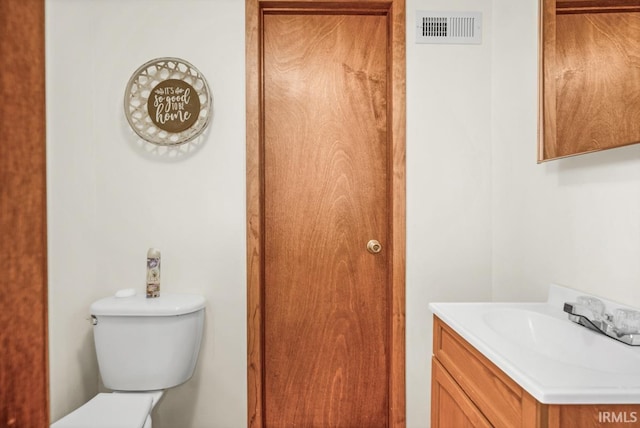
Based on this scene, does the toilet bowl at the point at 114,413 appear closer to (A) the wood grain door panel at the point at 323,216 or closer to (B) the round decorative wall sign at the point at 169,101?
(A) the wood grain door panel at the point at 323,216

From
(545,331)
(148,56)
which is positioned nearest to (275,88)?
(148,56)

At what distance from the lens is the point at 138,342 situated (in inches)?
57.4

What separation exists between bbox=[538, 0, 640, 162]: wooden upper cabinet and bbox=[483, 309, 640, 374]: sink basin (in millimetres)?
531

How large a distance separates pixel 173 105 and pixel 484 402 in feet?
5.33

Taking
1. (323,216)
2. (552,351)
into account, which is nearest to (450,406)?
(552,351)

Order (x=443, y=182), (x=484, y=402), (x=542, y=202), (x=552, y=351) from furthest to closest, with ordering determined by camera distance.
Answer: (x=443, y=182)
(x=542, y=202)
(x=552, y=351)
(x=484, y=402)

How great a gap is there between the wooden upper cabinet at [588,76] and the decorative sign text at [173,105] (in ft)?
4.69

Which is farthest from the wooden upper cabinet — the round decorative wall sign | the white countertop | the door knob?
the round decorative wall sign

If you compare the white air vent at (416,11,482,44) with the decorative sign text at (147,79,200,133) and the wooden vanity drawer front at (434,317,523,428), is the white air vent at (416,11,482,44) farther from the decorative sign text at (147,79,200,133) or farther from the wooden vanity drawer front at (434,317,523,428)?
the wooden vanity drawer front at (434,317,523,428)

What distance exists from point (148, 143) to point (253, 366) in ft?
3.76

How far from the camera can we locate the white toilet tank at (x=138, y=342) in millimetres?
1458

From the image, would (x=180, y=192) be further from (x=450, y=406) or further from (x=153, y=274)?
(x=450, y=406)

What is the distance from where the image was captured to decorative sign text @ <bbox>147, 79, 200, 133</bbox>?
5.34ft

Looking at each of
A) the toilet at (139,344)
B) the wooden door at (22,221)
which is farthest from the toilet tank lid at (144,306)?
the wooden door at (22,221)
